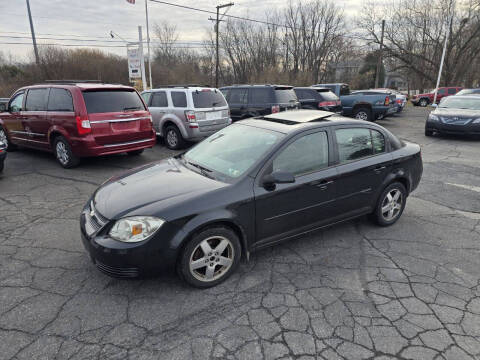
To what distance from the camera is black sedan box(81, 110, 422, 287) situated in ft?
8.66

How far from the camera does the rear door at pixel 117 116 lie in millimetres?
6320

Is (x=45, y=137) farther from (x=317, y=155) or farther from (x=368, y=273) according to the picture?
(x=368, y=273)

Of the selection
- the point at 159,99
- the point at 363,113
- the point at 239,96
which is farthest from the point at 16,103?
the point at 363,113

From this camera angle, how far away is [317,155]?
136 inches

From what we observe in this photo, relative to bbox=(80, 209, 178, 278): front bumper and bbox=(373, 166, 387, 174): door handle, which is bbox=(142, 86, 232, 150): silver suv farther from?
bbox=(80, 209, 178, 278): front bumper

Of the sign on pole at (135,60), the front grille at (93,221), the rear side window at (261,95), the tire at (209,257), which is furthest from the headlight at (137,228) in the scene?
the sign on pole at (135,60)

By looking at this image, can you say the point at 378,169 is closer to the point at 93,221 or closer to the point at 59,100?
the point at 93,221

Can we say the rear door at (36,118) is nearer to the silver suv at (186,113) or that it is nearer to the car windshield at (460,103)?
the silver suv at (186,113)

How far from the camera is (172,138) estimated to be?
9.12 metres

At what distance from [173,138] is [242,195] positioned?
21.7ft

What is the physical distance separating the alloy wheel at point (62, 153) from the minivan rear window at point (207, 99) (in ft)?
11.1

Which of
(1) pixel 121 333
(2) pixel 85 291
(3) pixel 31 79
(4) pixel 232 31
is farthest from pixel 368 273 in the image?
(4) pixel 232 31

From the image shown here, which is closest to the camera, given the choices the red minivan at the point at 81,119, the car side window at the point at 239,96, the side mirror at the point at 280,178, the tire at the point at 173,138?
the side mirror at the point at 280,178

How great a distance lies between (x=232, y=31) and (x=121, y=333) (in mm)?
47742
